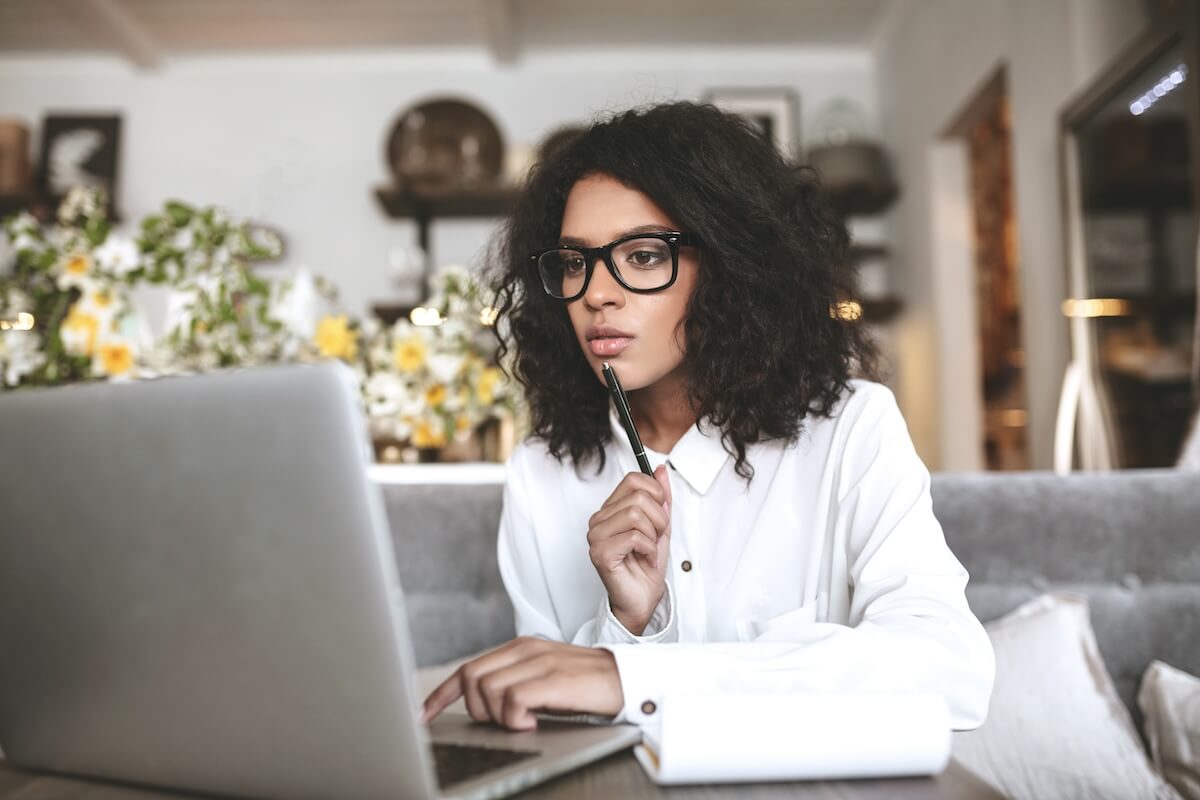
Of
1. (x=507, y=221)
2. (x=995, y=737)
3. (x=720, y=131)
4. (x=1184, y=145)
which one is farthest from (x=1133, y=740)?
(x=1184, y=145)

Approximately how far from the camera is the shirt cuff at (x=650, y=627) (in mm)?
933

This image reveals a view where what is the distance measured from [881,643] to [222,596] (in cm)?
44

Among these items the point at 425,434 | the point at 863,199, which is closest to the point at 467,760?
the point at 425,434

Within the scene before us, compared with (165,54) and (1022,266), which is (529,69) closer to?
(165,54)

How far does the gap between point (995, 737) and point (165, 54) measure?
14.8 ft

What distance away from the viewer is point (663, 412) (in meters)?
1.20

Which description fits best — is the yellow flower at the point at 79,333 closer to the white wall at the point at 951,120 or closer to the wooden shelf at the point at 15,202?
the white wall at the point at 951,120

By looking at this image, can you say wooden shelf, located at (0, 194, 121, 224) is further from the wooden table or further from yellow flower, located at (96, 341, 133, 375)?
the wooden table

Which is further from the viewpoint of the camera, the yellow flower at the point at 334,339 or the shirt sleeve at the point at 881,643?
the yellow flower at the point at 334,339

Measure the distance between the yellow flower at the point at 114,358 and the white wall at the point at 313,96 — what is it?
2.80 metres

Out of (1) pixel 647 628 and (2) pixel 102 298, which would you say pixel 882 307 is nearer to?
(2) pixel 102 298

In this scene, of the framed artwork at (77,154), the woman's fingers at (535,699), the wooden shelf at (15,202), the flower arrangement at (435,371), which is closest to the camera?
the woman's fingers at (535,699)

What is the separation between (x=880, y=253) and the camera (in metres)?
4.23

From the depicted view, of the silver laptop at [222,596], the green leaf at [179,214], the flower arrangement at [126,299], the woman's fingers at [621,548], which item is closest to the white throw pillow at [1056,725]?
the woman's fingers at [621,548]
